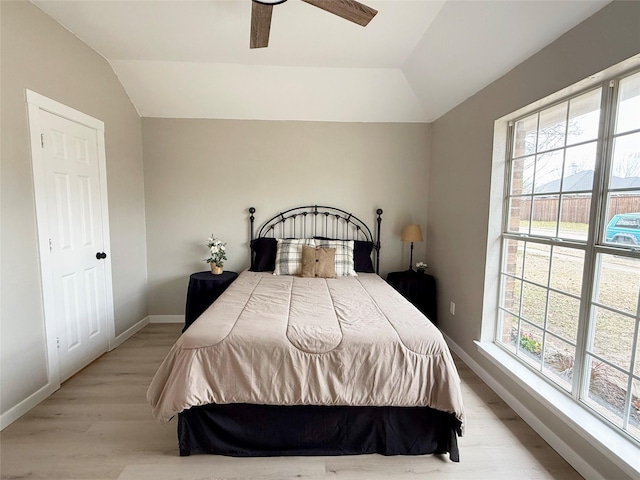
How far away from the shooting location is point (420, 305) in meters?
3.19

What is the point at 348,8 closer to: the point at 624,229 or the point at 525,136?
the point at 525,136

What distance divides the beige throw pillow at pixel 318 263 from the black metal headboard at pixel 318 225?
0.53 meters

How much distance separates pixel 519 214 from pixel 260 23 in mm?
2258

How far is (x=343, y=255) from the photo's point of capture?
3229mm

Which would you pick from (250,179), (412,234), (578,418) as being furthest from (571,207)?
(250,179)

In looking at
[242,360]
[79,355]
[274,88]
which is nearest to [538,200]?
[242,360]

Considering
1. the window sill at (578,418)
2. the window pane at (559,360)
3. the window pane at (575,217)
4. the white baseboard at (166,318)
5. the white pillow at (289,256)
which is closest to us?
the window sill at (578,418)

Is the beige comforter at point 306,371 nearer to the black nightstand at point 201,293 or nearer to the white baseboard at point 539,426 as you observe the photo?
the white baseboard at point 539,426

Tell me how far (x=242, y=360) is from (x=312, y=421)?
53 cm

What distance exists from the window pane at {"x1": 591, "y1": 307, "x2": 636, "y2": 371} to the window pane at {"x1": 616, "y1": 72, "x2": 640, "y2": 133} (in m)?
0.95

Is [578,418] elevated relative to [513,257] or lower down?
lower down

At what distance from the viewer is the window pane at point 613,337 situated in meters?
1.49

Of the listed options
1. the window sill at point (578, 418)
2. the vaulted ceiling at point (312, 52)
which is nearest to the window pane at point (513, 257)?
the window sill at point (578, 418)

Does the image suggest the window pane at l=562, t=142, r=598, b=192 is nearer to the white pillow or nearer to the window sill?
the window sill
